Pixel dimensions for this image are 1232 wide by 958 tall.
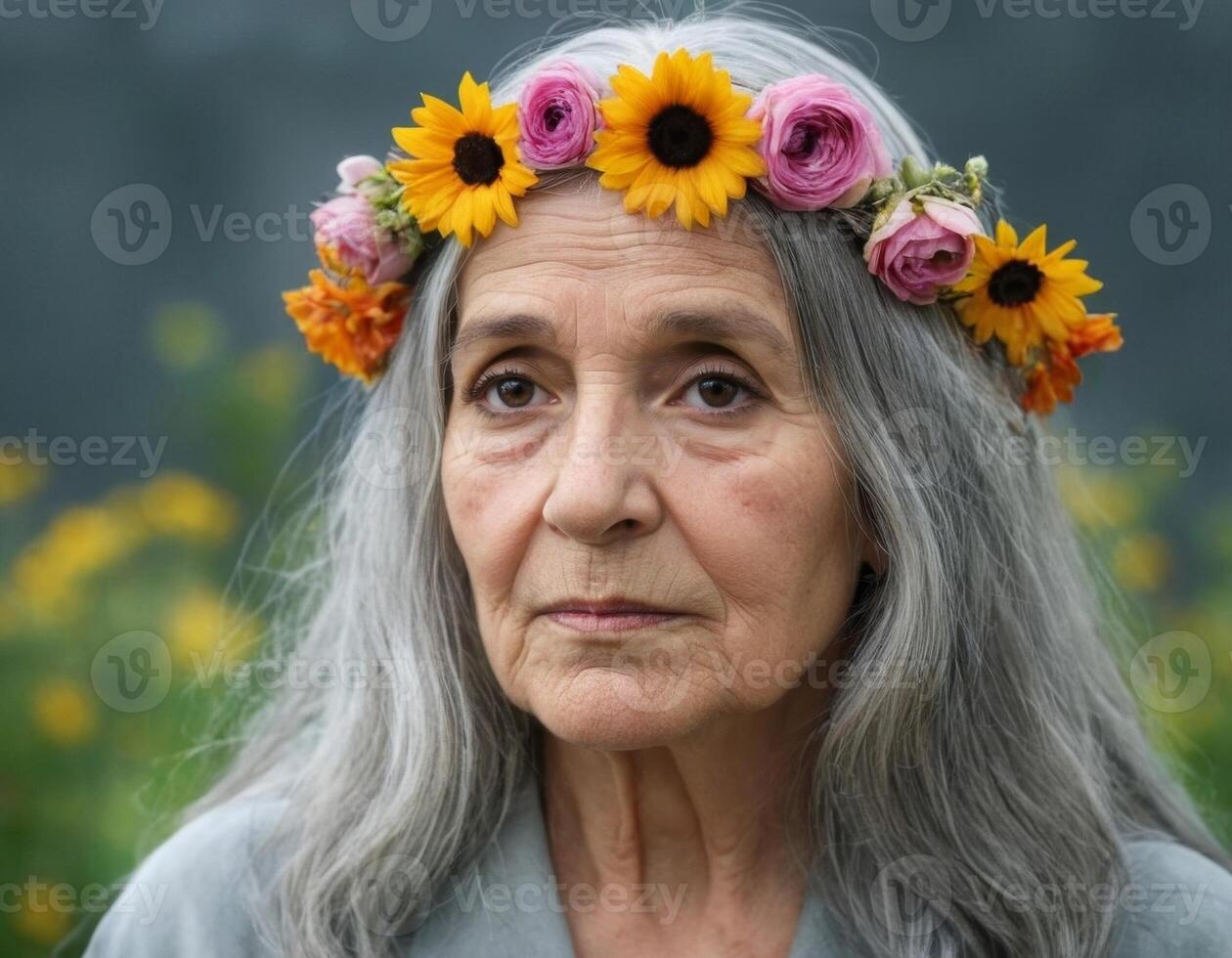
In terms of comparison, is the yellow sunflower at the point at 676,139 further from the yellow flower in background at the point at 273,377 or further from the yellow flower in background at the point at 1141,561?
the yellow flower in background at the point at 273,377

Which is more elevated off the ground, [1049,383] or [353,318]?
[353,318]

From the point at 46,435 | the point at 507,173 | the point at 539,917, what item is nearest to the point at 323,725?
the point at 539,917

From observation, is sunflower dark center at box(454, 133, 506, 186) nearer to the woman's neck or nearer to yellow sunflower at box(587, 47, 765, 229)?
yellow sunflower at box(587, 47, 765, 229)

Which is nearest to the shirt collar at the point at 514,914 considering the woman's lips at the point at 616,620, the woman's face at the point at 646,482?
the woman's face at the point at 646,482

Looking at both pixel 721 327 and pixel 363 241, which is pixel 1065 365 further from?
pixel 363 241

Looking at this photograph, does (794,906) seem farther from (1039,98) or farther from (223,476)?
(1039,98)

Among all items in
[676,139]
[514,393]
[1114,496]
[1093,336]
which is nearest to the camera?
[676,139]

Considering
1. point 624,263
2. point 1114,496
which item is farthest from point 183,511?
point 1114,496

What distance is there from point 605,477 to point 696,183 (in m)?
0.51

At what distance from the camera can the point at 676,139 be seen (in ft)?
7.97

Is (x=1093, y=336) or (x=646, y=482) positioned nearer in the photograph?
(x=646, y=482)

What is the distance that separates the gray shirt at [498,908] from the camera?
2.56m

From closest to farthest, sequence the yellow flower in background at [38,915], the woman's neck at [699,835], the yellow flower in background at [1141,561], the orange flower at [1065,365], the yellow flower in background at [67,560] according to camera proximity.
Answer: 1. the woman's neck at [699,835]
2. the orange flower at [1065,365]
3. the yellow flower in background at [38,915]
4. the yellow flower in background at [67,560]
5. the yellow flower in background at [1141,561]

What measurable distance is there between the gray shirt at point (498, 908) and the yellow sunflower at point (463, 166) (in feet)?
3.40
